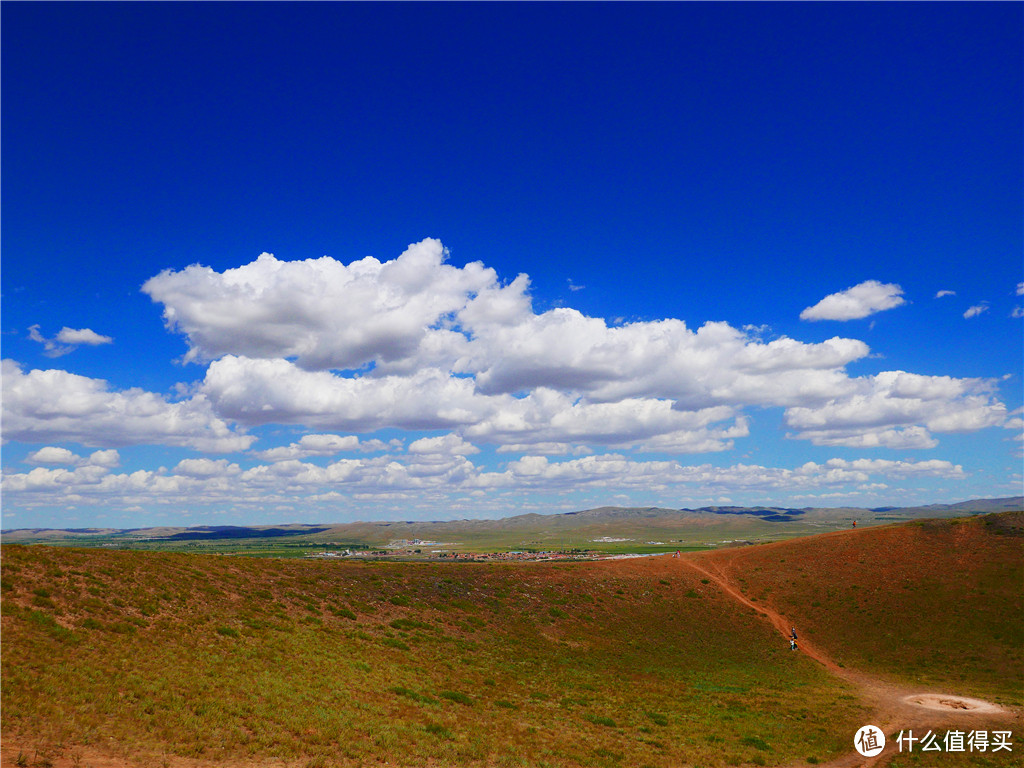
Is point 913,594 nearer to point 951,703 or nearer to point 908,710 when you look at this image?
point 951,703

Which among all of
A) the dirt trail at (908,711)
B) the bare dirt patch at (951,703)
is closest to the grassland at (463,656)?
Answer: the dirt trail at (908,711)

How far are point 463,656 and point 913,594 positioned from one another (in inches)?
2285

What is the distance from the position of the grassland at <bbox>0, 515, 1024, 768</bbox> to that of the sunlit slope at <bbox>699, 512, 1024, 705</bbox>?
1.05ft

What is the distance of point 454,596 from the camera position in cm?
5562

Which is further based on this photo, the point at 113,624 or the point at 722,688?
the point at 722,688

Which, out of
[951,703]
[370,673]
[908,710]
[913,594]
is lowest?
[951,703]

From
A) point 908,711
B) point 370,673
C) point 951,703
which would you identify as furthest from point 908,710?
point 370,673

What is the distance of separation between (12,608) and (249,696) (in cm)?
1344

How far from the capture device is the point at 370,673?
31.8m

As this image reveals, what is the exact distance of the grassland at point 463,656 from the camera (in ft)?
68.1

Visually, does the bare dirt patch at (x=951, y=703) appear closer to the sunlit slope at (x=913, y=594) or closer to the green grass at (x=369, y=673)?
the sunlit slope at (x=913, y=594)

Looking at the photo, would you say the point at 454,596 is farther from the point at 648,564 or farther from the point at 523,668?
the point at 648,564

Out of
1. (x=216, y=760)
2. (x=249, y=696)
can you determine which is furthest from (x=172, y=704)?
(x=216, y=760)

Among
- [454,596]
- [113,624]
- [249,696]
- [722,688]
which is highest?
[113,624]
